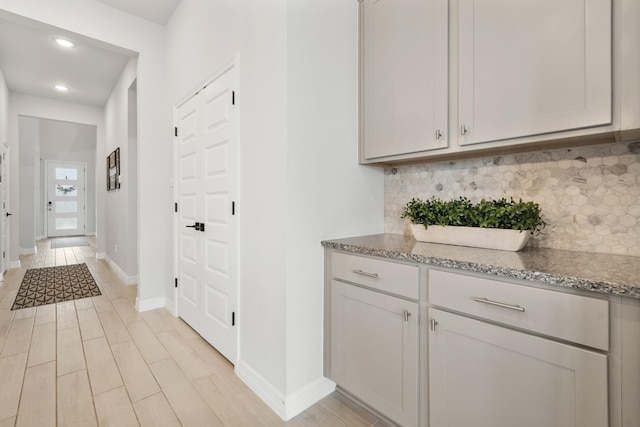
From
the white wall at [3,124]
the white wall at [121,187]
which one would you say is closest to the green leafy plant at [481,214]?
the white wall at [121,187]

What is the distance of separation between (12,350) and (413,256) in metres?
2.97

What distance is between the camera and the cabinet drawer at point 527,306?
0.91 m

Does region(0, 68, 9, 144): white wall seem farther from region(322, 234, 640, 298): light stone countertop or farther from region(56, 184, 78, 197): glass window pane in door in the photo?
region(322, 234, 640, 298): light stone countertop

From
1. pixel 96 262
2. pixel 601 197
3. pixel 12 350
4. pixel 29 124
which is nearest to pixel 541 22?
pixel 601 197

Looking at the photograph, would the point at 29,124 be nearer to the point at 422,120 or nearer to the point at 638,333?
the point at 422,120

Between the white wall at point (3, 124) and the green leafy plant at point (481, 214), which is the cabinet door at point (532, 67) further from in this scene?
the white wall at point (3, 124)

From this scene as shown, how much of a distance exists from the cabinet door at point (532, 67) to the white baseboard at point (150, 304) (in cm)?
320

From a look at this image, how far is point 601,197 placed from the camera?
53.2 inches

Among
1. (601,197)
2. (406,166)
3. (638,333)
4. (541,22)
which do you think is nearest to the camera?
(638,333)

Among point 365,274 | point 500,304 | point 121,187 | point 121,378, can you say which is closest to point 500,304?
point 500,304

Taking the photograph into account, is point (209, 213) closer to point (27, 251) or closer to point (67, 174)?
point (27, 251)

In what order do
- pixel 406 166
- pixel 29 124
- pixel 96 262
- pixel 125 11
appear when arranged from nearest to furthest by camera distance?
pixel 406 166 → pixel 125 11 → pixel 96 262 → pixel 29 124

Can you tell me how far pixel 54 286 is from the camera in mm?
3904

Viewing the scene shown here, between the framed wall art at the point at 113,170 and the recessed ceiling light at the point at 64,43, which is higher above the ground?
the recessed ceiling light at the point at 64,43
